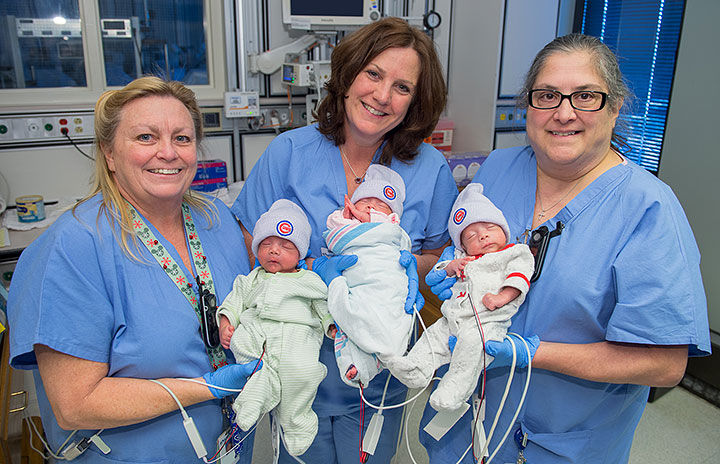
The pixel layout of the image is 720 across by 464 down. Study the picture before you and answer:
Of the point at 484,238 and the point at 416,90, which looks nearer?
the point at 484,238

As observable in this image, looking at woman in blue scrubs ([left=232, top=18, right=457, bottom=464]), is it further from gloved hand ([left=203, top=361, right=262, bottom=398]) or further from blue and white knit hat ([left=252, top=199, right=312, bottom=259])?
gloved hand ([left=203, top=361, right=262, bottom=398])

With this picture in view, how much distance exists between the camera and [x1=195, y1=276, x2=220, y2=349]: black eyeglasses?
1.25 meters

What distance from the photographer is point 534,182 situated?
1408mm

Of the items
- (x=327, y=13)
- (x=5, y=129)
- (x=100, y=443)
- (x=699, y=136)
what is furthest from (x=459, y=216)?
(x=5, y=129)

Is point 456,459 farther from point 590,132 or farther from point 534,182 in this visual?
point 590,132

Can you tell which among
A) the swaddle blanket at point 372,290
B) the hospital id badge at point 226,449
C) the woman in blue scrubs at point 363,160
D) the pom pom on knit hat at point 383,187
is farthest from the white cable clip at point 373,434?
the pom pom on knit hat at point 383,187

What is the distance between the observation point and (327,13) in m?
3.20

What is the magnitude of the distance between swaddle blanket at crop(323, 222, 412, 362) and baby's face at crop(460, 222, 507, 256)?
19 cm

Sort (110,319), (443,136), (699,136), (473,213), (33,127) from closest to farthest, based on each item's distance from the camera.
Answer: (110,319)
(473,213)
(699,136)
(33,127)
(443,136)

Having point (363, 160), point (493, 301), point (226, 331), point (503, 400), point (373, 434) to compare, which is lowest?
point (373, 434)

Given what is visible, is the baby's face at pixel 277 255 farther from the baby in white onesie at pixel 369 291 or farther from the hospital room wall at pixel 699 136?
the hospital room wall at pixel 699 136

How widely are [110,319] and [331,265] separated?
539 millimetres

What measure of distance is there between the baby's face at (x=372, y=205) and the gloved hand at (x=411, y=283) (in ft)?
0.45

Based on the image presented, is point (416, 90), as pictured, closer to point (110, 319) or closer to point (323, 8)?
point (110, 319)
